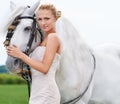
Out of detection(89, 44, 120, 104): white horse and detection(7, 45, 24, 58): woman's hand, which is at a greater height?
detection(7, 45, 24, 58): woman's hand

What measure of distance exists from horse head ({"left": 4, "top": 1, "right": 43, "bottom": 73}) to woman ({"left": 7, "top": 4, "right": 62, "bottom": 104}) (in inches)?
10.0

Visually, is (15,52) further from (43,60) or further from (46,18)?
(46,18)

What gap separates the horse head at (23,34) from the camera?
187 inches

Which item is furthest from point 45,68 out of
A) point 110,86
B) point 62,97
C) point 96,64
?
point 110,86

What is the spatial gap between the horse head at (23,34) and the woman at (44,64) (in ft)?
0.84

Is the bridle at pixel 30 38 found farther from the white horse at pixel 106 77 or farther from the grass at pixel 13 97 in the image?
the grass at pixel 13 97

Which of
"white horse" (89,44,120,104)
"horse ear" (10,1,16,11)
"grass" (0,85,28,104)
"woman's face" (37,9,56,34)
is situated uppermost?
"woman's face" (37,9,56,34)

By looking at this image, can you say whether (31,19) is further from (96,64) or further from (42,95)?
(96,64)

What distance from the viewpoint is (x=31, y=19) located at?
4.95m

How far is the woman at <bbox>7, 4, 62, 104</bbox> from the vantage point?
4367 millimetres

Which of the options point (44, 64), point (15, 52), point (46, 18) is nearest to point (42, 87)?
point (44, 64)

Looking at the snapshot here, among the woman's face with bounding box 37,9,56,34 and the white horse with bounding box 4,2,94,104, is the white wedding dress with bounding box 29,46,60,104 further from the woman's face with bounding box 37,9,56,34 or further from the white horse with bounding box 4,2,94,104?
the white horse with bounding box 4,2,94,104

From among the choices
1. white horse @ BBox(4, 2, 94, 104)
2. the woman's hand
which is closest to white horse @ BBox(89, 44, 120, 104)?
white horse @ BBox(4, 2, 94, 104)

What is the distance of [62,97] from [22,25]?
91 centimetres
